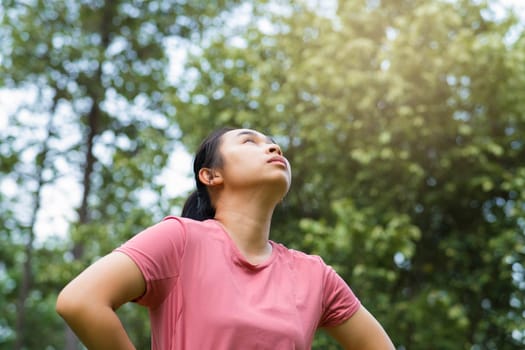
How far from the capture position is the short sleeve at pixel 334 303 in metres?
2.25

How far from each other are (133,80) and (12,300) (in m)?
10.9

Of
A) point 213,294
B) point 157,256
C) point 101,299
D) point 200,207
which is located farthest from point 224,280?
point 200,207

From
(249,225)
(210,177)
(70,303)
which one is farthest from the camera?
(210,177)

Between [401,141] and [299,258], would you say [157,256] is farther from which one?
[401,141]

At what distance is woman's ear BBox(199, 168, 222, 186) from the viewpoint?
7.60 feet

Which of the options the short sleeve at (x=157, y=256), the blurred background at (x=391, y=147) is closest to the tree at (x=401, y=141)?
the blurred background at (x=391, y=147)

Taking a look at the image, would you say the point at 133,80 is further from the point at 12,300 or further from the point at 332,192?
the point at 12,300

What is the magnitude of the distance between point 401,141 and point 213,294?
25.7ft

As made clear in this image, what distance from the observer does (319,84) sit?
9500 mm

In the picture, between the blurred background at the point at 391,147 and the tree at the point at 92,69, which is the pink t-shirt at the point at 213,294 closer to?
the blurred background at the point at 391,147

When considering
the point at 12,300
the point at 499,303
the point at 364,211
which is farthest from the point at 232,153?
the point at 12,300

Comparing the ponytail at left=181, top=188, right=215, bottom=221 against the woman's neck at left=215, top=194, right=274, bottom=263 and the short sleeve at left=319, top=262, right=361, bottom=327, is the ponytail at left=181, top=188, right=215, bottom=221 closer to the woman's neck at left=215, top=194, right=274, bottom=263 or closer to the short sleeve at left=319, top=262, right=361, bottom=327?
the woman's neck at left=215, top=194, right=274, bottom=263

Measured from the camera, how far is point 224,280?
78.4 inches

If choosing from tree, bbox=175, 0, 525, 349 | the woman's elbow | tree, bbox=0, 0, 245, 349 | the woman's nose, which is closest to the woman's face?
the woman's nose
